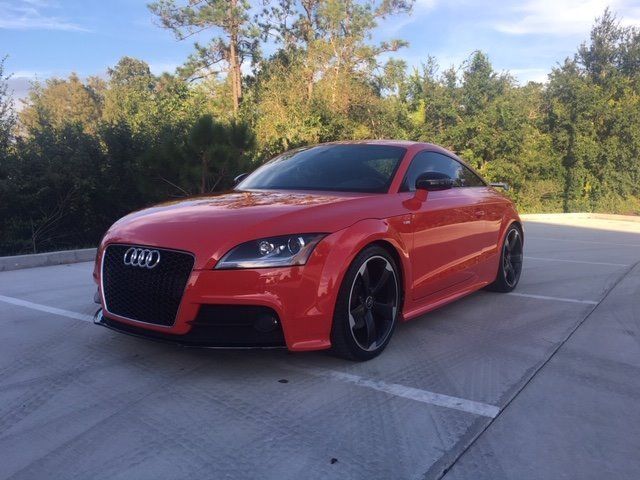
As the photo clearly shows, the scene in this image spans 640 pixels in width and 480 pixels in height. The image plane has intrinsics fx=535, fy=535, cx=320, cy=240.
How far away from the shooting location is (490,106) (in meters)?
21.7

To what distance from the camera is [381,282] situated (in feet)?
12.1

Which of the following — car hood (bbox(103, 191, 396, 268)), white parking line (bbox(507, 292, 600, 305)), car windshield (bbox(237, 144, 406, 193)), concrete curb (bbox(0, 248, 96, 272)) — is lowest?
white parking line (bbox(507, 292, 600, 305))

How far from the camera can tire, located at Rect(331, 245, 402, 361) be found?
335cm

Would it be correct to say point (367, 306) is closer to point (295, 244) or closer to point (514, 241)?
point (295, 244)

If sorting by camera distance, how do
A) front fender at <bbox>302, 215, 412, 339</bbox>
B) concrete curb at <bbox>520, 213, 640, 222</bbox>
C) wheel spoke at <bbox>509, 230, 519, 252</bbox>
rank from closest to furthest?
front fender at <bbox>302, 215, 412, 339</bbox> < wheel spoke at <bbox>509, 230, 519, 252</bbox> < concrete curb at <bbox>520, 213, 640, 222</bbox>

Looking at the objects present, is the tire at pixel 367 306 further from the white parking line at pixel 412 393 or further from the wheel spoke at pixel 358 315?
the white parking line at pixel 412 393

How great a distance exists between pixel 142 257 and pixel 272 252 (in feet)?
2.70

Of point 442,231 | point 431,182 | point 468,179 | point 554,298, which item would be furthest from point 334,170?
point 554,298

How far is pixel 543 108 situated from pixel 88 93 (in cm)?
5264

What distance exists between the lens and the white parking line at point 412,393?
2920 millimetres

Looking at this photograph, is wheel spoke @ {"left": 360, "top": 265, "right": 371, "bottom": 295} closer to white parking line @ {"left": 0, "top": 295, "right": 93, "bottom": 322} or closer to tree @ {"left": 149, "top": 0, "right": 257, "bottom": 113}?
white parking line @ {"left": 0, "top": 295, "right": 93, "bottom": 322}

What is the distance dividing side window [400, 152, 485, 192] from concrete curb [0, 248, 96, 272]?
5555 mm

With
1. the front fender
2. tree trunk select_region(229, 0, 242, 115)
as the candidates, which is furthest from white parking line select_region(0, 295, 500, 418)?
tree trunk select_region(229, 0, 242, 115)

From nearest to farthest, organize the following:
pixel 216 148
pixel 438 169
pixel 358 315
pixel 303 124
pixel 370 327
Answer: pixel 358 315 < pixel 370 327 < pixel 438 169 < pixel 216 148 < pixel 303 124
